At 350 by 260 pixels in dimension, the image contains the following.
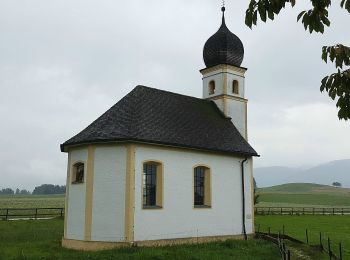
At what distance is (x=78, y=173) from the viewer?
1916cm

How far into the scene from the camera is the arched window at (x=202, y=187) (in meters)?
19.9

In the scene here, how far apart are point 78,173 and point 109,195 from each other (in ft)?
8.42

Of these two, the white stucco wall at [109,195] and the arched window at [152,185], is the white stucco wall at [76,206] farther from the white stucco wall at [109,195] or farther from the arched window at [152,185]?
the arched window at [152,185]

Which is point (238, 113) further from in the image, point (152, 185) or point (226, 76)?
point (152, 185)

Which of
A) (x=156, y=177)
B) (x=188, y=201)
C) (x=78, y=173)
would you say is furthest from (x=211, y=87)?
(x=78, y=173)

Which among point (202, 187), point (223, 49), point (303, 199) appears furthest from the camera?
point (303, 199)

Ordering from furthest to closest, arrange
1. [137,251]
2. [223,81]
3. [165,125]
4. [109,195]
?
[223,81], [165,125], [109,195], [137,251]

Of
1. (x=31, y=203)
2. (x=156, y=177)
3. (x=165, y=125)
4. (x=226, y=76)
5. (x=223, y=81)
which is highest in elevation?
(x=226, y=76)

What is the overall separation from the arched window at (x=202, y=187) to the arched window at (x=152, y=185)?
2205mm

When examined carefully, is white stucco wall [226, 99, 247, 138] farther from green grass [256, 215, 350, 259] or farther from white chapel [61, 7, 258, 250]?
green grass [256, 215, 350, 259]

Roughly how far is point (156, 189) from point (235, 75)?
1055 cm

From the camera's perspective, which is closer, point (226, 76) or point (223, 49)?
point (226, 76)

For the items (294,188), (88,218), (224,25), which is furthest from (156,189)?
(294,188)

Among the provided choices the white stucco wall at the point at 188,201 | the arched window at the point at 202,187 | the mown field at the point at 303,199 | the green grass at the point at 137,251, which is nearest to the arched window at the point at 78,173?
the green grass at the point at 137,251
